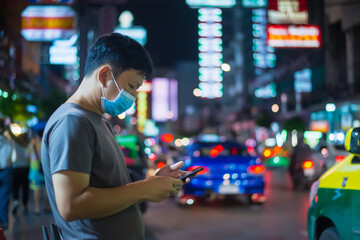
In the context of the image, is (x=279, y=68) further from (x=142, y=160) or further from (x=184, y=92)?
(x=184, y=92)

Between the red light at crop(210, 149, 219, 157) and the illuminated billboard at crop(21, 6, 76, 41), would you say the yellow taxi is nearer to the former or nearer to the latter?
the red light at crop(210, 149, 219, 157)

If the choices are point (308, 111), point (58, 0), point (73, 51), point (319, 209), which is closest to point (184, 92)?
point (308, 111)

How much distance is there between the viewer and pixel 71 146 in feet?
6.57

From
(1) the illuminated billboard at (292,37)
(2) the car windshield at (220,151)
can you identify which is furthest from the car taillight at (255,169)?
(1) the illuminated billboard at (292,37)

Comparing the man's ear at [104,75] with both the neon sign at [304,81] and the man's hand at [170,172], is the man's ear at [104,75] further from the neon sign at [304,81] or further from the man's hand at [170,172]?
the neon sign at [304,81]

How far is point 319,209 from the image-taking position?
4.62 m

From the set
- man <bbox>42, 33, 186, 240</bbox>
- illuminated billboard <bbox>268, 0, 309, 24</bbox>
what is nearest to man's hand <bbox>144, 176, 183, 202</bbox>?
man <bbox>42, 33, 186, 240</bbox>

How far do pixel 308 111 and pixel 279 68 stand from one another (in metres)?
13.0

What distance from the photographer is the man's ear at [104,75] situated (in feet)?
7.44

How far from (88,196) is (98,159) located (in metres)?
0.20

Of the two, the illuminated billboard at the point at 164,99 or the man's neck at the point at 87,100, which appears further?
the illuminated billboard at the point at 164,99

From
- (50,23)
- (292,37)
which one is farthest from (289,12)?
(50,23)

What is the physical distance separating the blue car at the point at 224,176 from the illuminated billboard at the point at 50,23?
26.4 feet

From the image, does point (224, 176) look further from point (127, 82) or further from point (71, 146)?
point (71, 146)
